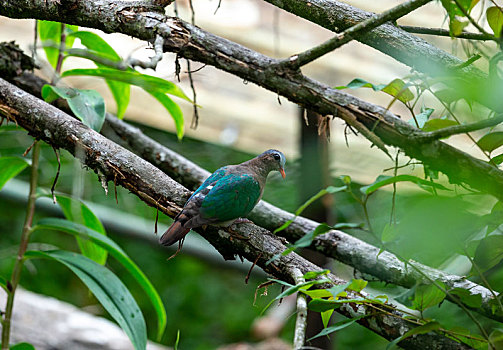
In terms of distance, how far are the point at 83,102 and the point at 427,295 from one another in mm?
913

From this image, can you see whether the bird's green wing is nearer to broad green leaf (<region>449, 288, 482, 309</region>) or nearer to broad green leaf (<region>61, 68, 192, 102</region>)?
broad green leaf (<region>61, 68, 192, 102</region>)

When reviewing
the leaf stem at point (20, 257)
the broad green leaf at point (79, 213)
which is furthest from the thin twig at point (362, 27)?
the broad green leaf at point (79, 213)

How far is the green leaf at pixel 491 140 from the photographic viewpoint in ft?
2.66

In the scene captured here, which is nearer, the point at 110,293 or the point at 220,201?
the point at 220,201

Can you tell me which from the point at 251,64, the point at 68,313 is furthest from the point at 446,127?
the point at 68,313

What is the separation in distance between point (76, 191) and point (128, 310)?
47 centimetres

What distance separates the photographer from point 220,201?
115 centimetres

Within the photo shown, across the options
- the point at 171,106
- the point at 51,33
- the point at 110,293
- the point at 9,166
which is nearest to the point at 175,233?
the point at 110,293

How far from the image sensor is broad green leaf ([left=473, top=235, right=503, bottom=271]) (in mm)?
860

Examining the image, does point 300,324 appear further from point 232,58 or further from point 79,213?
point 79,213

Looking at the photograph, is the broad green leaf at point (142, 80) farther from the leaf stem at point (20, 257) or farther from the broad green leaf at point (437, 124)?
the broad green leaf at point (437, 124)

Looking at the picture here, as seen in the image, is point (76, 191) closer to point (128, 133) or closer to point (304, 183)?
point (128, 133)

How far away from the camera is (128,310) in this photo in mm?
1389

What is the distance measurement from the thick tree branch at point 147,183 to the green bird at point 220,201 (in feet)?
0.09
